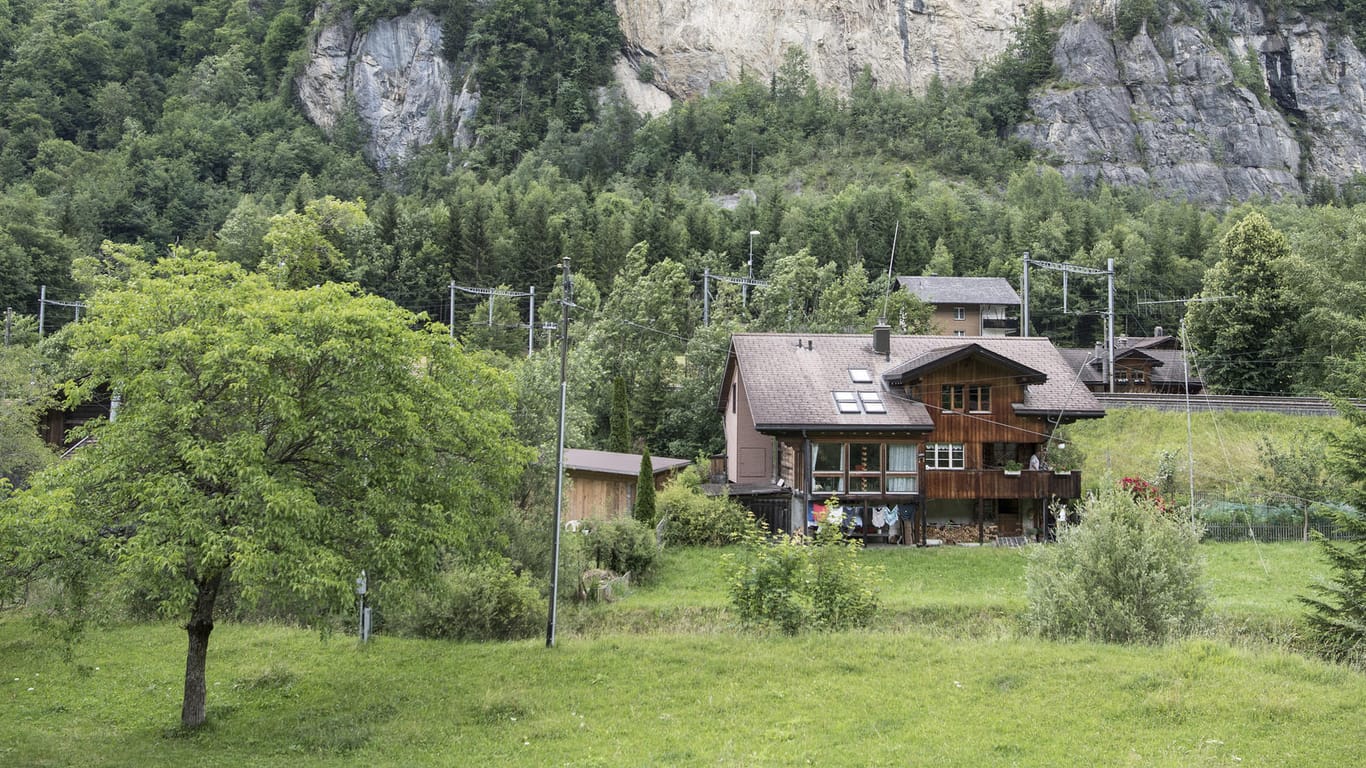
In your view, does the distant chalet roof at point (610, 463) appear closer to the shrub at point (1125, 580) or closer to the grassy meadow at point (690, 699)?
the grassy meadow at point (690, 699)

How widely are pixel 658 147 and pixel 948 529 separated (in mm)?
103277

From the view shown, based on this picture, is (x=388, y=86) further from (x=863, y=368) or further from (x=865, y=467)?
(x=865, y=467)

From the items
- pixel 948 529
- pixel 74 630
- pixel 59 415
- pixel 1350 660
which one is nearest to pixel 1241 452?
pixel 948 529

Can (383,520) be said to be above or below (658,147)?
below

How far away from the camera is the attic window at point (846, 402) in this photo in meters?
34.1

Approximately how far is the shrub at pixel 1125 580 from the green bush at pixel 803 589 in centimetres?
356

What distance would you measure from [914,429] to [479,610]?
58.6ft

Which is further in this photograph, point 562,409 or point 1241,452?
point 1241,452

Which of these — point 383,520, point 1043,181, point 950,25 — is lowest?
point 383,520

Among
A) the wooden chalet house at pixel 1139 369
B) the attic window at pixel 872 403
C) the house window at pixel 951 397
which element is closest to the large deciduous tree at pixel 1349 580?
the house window at pixel 951 397

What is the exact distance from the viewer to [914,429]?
110 ft

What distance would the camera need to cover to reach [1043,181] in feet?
389

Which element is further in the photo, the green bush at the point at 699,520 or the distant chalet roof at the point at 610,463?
the distant chalet roof at the point at 610,463

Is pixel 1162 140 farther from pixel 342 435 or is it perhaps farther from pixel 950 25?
pixel 342 435
